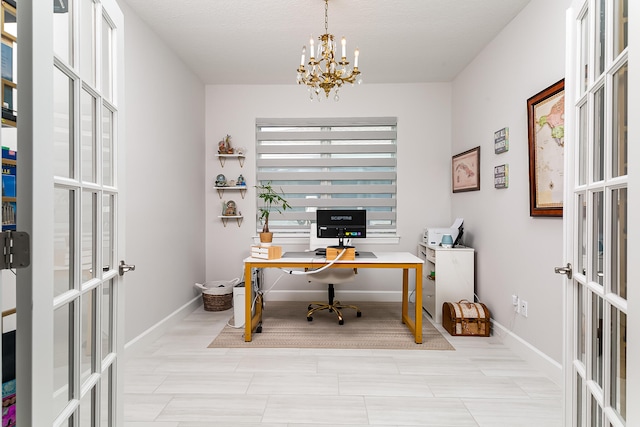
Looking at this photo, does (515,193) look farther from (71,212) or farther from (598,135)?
(71,212)

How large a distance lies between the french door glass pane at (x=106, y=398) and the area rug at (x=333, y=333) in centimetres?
155

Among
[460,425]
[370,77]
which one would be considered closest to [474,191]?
[370,77]

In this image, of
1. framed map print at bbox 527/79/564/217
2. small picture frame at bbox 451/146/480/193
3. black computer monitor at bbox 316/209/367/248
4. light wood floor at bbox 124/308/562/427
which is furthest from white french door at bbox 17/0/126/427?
small picture frame at bbox 451/146/480/193

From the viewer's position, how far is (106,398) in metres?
1.43

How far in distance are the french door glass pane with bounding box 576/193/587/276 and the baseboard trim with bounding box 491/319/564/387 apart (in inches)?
44.0

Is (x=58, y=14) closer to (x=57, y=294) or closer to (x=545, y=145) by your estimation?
(x=57, y=294)

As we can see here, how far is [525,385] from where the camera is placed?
233 centimetres

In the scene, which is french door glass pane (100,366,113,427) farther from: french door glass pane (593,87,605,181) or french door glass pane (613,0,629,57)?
french door glass pane (613,0,629,57)

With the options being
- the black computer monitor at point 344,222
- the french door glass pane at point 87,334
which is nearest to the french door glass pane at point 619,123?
the french door glass pane at point 87,334

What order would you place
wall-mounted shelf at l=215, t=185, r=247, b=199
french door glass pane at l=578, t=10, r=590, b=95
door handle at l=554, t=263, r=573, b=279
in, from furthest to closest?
wall-mounted shelf at l=215, t=185, r=247, b=199 < door handle at l=554, t=263, r=573, b=279 < french door glass pane at l=578, t=10, r=590, b=95

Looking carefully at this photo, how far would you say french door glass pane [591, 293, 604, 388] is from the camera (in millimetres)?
1209

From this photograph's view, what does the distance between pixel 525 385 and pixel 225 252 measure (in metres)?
3.34

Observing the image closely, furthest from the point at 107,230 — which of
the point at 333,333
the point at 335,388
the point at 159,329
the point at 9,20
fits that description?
the point at 333,333

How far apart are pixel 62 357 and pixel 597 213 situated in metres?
1.77
